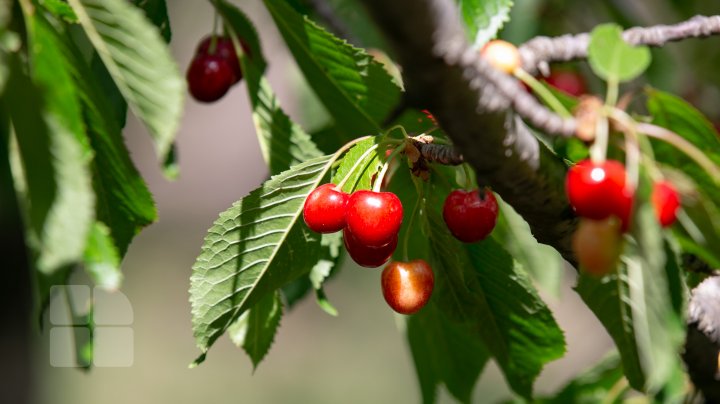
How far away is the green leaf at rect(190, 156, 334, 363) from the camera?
86 cm

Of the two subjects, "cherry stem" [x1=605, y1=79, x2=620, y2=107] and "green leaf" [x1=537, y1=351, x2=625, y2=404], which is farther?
"green leaf" [x1=537, y1=351, x2=625, y2=404]

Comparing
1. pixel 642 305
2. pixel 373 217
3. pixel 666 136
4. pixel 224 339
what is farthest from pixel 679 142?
pixel 224 339

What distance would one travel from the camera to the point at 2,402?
10.5 feet

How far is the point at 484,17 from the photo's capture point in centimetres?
98

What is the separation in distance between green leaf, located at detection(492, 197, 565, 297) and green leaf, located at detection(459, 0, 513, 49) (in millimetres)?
357

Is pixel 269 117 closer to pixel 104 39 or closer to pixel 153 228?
pixel 104 39

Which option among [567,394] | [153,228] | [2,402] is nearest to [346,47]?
[567,394]

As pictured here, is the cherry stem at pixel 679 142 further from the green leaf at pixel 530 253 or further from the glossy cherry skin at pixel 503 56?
the green leaf at pixel 530 253

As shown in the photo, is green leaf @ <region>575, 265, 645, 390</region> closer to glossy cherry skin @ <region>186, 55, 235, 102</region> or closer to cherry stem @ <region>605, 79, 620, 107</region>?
cherry stem @ <region>605, 79, 620, 107</region>

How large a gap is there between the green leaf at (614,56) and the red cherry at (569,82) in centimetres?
113

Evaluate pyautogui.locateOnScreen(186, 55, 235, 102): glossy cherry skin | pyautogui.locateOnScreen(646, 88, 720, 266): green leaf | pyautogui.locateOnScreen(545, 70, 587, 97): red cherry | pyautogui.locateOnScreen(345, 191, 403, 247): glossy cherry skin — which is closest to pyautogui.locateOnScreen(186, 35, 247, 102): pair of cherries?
pyautogui.locateOnScreen(186, 55, 235, 102): glossy cherry skin

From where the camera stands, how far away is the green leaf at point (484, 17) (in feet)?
3.17

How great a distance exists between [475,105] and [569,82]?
129 centimetres

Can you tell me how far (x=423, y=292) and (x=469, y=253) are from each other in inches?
7.0
